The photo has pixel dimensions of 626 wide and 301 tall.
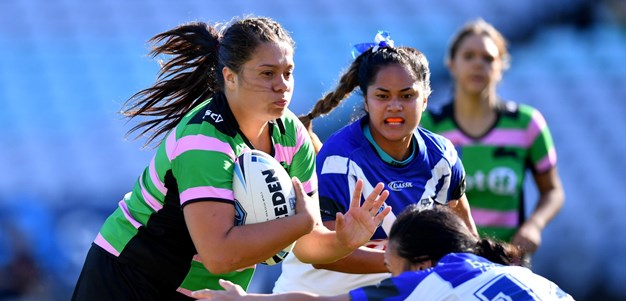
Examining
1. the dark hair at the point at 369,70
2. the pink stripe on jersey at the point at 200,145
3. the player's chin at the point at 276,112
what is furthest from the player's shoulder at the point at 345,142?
the pink stripe on jersey at the point at 200,145

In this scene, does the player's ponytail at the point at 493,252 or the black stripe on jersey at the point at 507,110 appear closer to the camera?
the player's ponytail at the point at 493,252

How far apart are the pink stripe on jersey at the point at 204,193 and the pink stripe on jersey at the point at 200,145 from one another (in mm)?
134

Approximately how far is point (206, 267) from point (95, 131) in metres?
7.25

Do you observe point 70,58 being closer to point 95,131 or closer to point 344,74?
point 95,131

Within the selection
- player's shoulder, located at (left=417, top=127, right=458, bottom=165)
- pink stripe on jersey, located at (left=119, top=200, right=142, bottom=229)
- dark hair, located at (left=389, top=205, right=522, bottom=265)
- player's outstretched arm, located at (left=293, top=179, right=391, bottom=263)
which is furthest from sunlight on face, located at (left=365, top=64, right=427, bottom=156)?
pink stripe on jersey, located at (left=119, top=200, right=142, bottom=229)

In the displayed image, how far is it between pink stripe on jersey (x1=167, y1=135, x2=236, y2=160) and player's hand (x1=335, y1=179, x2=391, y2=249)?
476 millimetres

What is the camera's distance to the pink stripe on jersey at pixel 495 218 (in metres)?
6.31

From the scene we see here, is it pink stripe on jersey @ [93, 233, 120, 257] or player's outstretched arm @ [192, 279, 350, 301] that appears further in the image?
pink stripe on jersey @ [93, 233, 120, 257]

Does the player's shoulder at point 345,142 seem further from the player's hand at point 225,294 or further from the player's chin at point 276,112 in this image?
the player's hand at point 225,294

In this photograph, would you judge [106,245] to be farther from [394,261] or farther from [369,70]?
[369,70]

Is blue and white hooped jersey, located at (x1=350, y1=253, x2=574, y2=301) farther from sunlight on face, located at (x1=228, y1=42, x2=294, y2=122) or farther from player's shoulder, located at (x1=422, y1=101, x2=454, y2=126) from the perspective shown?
player's shoulder, located at (x1=422, y1=101, x2=454, y2=126)

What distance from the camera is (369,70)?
432 cm

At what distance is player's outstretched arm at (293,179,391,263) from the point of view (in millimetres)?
3729

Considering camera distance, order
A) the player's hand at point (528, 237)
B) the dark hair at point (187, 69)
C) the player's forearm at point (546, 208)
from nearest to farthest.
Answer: the dark hair at point (187, 69) < the player's hand at point (528, 237) < the player's forearm at point (546, 208)
